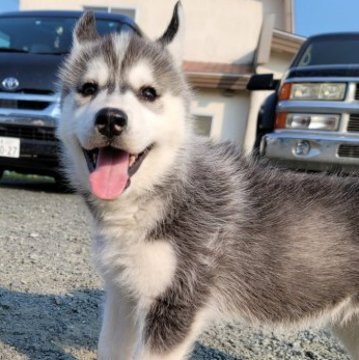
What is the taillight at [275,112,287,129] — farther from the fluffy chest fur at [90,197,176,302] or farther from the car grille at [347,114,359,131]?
the fluffy chest fur at [90,197,176,302]

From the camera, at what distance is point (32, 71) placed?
685 centimetres

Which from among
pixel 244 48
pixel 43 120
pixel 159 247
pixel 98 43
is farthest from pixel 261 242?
pixel 244 48

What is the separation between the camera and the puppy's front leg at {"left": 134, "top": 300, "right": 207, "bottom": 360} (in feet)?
7.34

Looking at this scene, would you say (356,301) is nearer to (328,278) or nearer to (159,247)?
(328,278)

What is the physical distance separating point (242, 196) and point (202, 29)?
13218 mm

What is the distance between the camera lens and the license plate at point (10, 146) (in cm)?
684

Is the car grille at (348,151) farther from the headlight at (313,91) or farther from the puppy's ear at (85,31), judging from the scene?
the puppy's ear at (85,31)

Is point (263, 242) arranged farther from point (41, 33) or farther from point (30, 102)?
point (41, 33)

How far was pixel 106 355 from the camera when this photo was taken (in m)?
2.63

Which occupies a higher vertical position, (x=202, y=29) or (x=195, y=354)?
(x=202, y=29)

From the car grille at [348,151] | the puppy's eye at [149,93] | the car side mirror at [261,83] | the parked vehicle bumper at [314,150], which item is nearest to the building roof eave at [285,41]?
the car side mirror at [261,83]

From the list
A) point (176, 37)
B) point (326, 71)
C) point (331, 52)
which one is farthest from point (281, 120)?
point (176, 37)

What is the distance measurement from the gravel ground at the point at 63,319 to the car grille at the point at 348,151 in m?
2.32

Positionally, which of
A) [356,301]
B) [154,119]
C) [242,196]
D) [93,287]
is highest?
[154,119]
